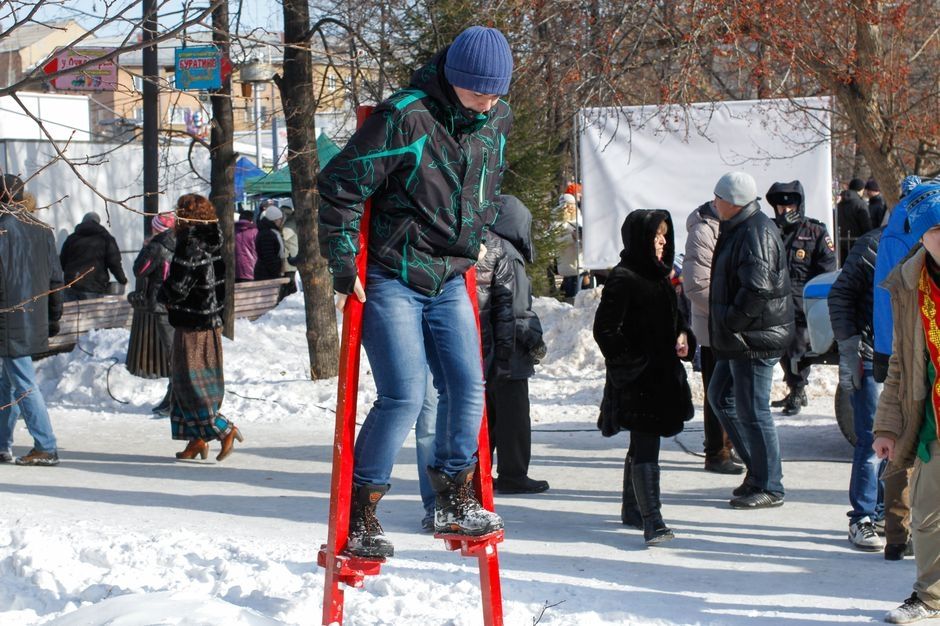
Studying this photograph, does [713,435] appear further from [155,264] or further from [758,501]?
[155,264]

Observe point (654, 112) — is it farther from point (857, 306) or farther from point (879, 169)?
point (857, 306)

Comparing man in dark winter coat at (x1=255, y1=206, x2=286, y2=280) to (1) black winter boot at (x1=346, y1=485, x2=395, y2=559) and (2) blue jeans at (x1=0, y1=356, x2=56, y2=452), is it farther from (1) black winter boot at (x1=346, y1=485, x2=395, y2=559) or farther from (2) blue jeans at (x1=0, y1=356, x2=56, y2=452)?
(1) black winter boot at (x1=346, y1=485, x2=395, y2=559)

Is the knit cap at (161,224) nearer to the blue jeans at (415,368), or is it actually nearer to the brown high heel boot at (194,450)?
the brown high heel boot at (194,450)

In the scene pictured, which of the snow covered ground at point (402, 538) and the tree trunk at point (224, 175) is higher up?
the tree trunk at point (224, 175)

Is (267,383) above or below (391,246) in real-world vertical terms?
below

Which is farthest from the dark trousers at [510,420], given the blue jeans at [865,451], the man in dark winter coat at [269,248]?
the man in dark winter coat at [269,248]

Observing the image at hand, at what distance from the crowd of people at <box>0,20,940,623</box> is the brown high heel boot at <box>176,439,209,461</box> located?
3cm

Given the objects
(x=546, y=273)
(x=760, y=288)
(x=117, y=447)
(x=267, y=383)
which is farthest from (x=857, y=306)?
(x=546, y=273)

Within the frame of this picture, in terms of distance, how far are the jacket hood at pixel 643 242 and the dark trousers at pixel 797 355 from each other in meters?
2.81

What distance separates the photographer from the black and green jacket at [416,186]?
4406mm

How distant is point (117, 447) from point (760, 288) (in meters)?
5.57

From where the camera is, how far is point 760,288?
23.5 ft

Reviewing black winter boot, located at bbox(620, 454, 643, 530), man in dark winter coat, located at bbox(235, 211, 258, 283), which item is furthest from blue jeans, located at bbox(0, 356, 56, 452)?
man in dark winter coat, located at bbox(235, 211, 258, 283)

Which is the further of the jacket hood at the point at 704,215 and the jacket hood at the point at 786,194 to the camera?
the jacket hood at the point at 786,194
